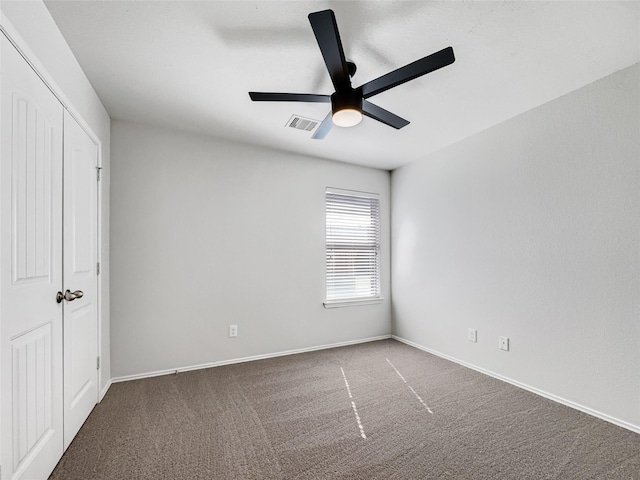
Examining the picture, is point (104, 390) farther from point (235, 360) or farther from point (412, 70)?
point (412, 70)

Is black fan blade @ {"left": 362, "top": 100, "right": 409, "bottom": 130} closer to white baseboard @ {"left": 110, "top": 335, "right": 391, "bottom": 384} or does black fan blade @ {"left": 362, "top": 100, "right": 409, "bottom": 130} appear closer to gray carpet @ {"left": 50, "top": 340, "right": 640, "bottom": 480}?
gray carpet @ {"left": 50, "top": 340, "right": 640, "bottom": 480}

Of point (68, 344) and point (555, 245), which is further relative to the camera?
point (555, 245)

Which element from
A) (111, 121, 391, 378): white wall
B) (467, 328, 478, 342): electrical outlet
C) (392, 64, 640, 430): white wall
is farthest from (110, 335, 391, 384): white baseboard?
(467, 328, 478, 342): electrical outlet

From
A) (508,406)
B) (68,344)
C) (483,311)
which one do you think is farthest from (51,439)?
(483,311)

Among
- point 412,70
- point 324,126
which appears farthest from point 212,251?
point 412,70

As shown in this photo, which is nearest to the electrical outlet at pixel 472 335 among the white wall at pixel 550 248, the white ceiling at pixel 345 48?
Answer: the white wall at pixel 550 248

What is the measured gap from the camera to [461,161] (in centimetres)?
327

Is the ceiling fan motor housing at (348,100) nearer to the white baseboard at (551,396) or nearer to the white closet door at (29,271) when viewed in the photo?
the white closet door at (29,271)

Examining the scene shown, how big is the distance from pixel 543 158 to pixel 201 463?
3.28 m

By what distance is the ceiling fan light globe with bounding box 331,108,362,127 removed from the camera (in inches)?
73.5

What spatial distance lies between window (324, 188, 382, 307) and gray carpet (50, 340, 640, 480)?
1240 millimetres

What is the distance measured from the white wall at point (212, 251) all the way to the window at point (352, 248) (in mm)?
151

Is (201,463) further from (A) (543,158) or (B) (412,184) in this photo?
(B) (412,184)

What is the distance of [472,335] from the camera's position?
3107mm
